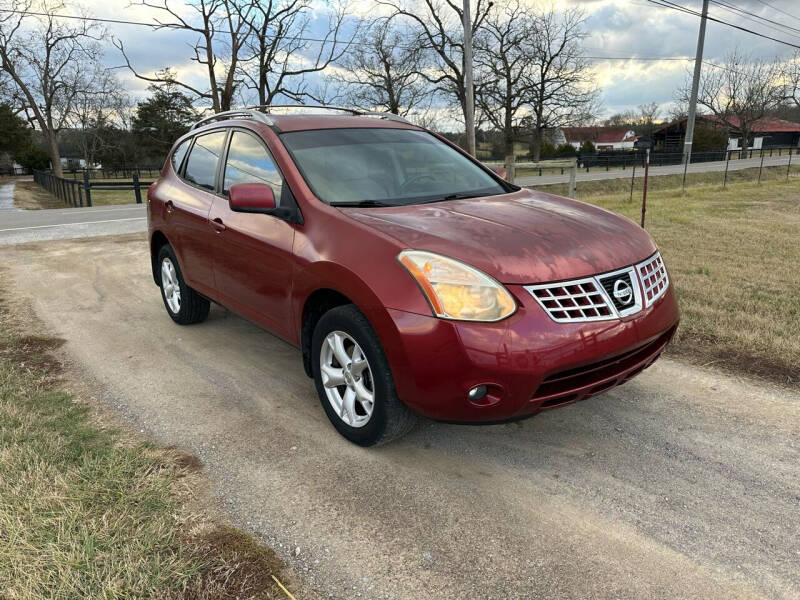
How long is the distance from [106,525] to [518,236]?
7.30ft

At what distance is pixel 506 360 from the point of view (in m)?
2.46

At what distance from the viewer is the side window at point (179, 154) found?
5.05m

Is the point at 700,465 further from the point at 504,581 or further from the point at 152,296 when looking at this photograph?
the point at 152,296

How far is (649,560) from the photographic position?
2273mm

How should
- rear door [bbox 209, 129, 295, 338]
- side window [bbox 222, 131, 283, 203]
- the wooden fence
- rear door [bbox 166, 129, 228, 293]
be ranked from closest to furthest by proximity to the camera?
rear door [bbox 209, 129, 295, 338] < side window [bbox 222, 131, 283, 203] < rear door [bbox 166, 129, 228, 293] < the wooden fence

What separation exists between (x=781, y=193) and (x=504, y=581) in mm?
20485

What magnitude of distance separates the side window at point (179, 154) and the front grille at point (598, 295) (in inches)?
146

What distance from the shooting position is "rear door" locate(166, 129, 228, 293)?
14.1 feet

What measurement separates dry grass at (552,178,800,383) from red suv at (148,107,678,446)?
1.63 m

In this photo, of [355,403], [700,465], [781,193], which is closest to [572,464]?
[700,465]

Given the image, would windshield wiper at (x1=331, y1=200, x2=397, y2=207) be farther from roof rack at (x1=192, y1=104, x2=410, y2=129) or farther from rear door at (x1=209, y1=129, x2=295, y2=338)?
roof rack at (x1=192, y1=104, x2=410, y2=129)

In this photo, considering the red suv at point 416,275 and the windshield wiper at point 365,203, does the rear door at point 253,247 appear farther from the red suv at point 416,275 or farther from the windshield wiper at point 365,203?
the windshield wiper at point 365,203

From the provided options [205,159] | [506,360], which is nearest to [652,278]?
[506,360]

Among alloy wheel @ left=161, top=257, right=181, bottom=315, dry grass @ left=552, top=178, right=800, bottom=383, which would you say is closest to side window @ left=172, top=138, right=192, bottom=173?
alloy wheel @ left=161, top=257, right=181, bottom=315
